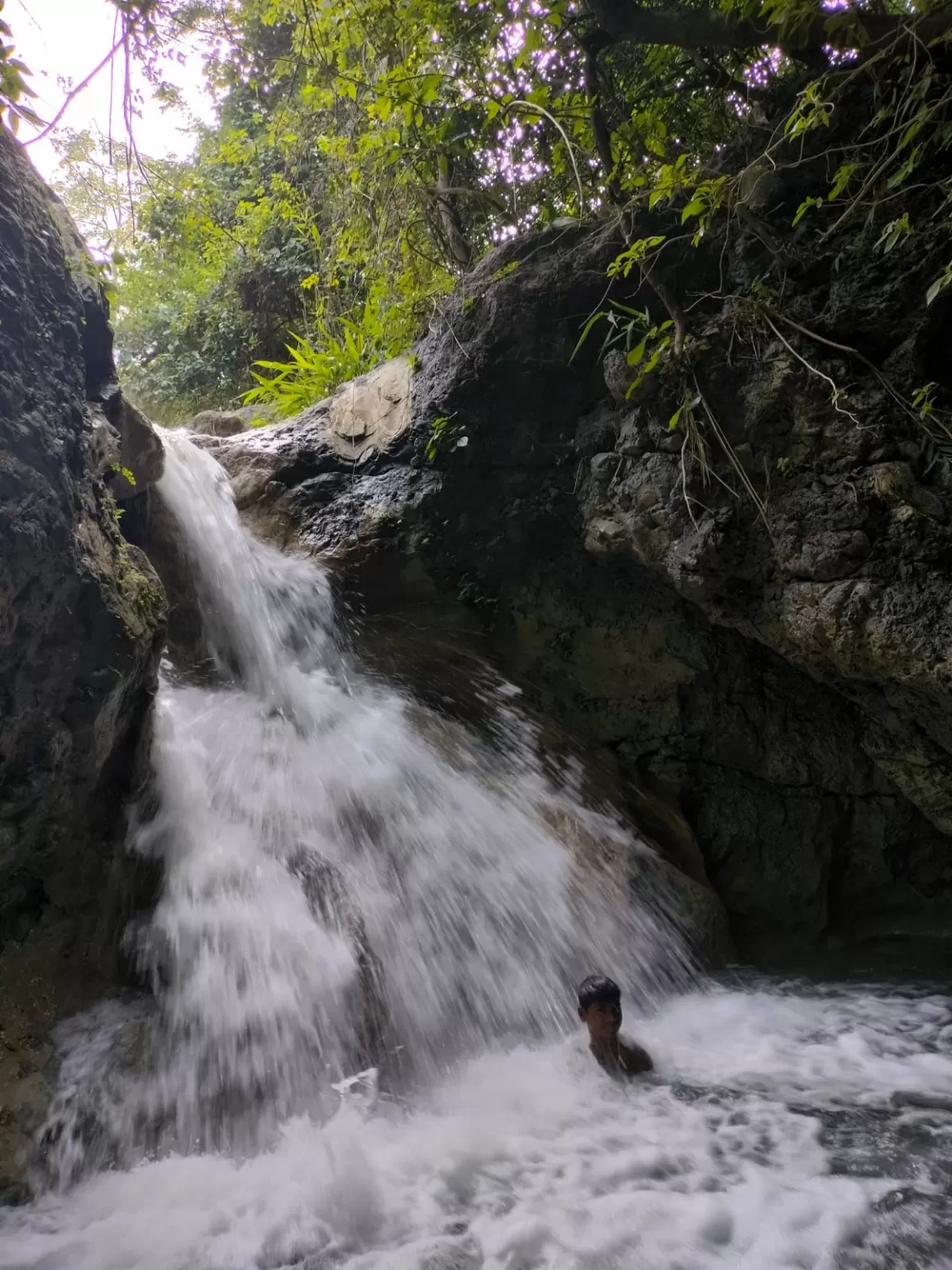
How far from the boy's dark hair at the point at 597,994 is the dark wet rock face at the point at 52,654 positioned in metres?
1.99

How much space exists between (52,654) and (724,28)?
174 inches

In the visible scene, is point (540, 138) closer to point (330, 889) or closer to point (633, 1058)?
point (330, 889)

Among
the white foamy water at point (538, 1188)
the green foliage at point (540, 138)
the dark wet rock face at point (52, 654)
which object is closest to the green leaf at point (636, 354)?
the green foliage at point (540, 138)

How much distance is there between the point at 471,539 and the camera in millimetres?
5559

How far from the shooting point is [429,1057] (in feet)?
10.4

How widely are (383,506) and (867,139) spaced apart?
3.57 meters

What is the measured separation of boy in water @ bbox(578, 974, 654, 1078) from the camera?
120 inches

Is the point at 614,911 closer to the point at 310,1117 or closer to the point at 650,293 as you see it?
the point at 310,1117

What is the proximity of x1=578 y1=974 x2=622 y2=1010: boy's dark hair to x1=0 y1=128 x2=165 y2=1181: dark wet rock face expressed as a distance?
1994 millimetres

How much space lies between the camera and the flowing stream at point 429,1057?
7.26ft

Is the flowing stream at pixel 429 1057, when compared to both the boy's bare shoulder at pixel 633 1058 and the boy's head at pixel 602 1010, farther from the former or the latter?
the boy's head at pixel 602 1010

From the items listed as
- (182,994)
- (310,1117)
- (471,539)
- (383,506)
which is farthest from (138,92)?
(310,1117)

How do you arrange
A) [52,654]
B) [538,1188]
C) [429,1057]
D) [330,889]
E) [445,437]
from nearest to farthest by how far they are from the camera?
[538,1188]
[52,654]
[429,1057]
[330,889]
[445,437]

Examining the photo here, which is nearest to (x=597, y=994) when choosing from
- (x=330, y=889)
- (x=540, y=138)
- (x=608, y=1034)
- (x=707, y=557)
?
(x=608, y=1034)
